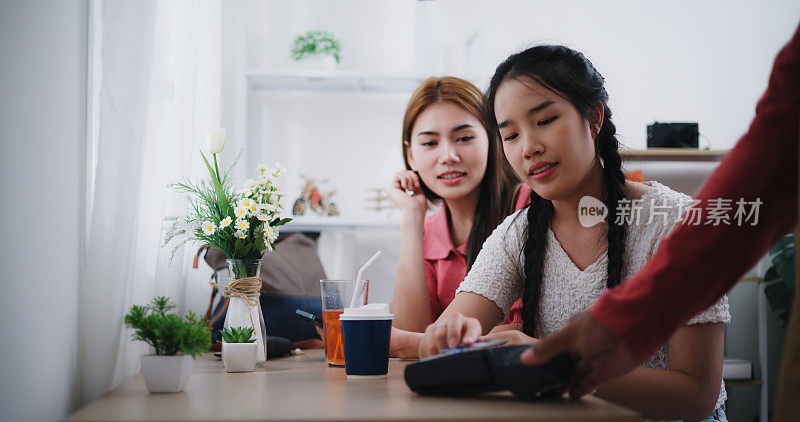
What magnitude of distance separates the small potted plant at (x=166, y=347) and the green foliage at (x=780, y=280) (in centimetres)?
249

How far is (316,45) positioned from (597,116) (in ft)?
4.89

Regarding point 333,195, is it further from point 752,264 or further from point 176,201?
point 752,264

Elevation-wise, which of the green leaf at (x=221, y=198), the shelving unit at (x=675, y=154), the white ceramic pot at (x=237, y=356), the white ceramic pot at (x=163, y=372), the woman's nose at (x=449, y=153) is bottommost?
the white ceramic pot at (x=237, y=356)

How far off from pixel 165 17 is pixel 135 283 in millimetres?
568

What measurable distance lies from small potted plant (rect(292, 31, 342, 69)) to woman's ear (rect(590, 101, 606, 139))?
1.44m

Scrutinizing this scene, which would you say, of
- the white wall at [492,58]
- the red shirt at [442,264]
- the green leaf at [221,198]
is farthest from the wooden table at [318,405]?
the white wall at [492,58]

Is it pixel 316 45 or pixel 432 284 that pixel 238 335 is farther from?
pixel 316 45

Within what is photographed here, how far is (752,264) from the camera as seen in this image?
812 mm

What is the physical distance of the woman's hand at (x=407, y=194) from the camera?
6.43 ft

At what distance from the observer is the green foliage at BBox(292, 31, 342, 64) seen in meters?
2.50

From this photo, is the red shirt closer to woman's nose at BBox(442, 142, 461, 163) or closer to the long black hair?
woman's nose at BBox(442, 142, 461, 163)

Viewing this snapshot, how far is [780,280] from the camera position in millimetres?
2674

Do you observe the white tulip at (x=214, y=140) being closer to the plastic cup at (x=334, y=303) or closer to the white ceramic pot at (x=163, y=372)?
the plastic cup at (x=334, y=303)

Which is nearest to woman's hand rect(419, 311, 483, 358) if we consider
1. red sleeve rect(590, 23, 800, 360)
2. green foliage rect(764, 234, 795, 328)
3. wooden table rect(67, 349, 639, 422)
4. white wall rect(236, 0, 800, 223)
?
wooden table rect(67, 349, 639, 422)
